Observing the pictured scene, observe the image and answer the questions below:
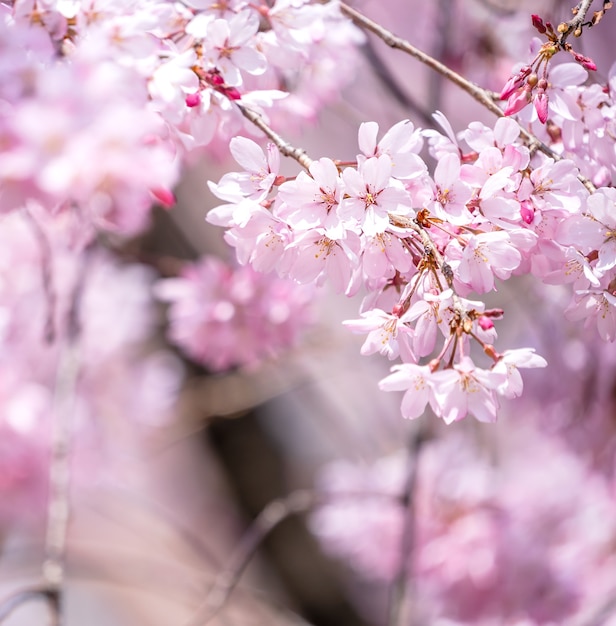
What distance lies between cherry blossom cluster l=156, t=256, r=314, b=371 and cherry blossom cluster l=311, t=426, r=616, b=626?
29cm

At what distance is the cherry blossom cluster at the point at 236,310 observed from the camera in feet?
3.23

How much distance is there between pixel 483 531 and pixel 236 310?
1.74 feet

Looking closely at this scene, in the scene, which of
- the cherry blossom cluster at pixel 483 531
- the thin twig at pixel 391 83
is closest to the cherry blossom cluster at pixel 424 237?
the thin twig at pixel 391 83

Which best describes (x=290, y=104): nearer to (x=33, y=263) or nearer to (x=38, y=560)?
(x=33, y=263)

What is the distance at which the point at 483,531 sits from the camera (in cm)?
119

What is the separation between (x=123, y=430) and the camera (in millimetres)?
1544

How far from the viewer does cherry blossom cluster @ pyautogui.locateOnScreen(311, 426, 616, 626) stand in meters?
1.18

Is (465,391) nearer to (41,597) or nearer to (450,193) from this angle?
(450,193)

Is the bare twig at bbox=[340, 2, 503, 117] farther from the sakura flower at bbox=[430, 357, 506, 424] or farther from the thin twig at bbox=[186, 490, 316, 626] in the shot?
the thin twig at bbox=[186, 490, 316, 626]

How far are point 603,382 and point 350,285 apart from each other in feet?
2.68

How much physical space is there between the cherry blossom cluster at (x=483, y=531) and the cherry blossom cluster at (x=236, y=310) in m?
0.29

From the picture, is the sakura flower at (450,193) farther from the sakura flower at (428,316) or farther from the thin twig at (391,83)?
the thin twig at (391,83)

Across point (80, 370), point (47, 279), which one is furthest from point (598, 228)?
point (80, 370)

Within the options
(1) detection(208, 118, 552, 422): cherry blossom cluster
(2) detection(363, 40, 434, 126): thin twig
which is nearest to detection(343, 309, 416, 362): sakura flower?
(1) detection(208, 118, 552, 422): cherry blossom cluster
